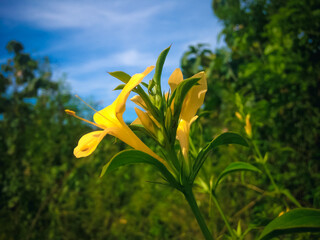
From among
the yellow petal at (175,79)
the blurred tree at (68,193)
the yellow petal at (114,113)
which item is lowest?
the blurred tree at (68,193)

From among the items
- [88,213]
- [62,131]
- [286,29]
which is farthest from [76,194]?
[286,29]

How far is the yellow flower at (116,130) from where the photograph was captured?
1.28 feet

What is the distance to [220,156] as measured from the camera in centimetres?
235

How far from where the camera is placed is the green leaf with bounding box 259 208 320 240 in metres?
0.35

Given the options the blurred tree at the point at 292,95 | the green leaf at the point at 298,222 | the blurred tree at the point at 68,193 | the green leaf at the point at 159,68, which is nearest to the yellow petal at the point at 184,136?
the green leaf at the point at 159,68

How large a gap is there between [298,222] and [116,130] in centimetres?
36

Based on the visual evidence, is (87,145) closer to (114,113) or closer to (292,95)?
(114,113)

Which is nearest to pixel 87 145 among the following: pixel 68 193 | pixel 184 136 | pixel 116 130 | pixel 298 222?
pixel 116 130

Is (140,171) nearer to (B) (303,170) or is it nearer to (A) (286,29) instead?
(B) (303,170)

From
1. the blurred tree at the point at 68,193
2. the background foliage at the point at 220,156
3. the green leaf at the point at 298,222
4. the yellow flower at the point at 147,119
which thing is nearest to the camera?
the green leaf at the point at 298,222

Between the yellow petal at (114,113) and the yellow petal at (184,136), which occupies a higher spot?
the yellow petal at (114,113)

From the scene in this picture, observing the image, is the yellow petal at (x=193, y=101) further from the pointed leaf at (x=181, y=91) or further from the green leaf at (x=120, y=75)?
the green leaf at (x=120, y=75)

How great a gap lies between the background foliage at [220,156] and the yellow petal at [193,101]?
65 millimetres

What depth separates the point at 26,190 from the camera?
2.96 m
